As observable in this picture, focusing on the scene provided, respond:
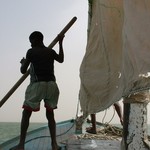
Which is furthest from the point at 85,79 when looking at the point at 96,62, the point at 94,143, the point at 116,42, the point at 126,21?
the point at 126,21

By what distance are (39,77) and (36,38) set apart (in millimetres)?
507

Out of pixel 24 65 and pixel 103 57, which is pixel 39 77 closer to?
pixel 24 65

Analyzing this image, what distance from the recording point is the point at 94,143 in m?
6.17

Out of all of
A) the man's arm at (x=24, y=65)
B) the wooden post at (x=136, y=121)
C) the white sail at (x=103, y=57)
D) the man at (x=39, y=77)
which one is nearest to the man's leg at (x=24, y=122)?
the man at (x=39, y=77)

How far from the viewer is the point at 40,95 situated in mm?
5000

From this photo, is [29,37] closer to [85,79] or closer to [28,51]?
[28,51]

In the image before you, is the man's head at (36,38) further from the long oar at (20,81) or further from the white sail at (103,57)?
the white sail at (103,57)

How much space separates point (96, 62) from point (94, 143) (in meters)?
1.58

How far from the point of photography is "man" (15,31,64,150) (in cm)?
495

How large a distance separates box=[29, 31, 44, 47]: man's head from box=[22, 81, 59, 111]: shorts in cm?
51

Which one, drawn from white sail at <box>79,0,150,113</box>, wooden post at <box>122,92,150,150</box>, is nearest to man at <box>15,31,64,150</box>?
white sail at <box>79,0,150,113</box>

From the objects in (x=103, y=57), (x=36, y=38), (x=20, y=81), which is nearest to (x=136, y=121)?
(x=103, y=57)

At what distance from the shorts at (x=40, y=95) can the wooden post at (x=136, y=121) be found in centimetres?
109

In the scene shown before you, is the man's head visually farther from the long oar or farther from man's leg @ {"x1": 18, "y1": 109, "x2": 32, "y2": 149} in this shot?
man's leg @ {"x1": 18, "y1": 109, "x2": 32, "y2": 149}
